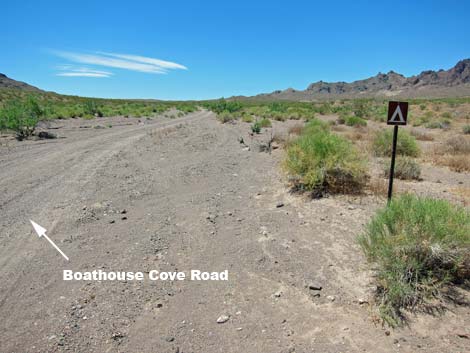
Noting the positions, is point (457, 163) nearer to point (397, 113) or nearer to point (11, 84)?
point (397, 113)

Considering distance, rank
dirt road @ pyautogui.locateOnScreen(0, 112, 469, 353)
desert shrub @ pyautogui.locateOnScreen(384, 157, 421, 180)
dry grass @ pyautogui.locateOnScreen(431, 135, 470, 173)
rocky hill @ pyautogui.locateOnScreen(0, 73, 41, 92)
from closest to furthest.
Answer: dirt road @ pyautogui.locateOnScreen(0, 112, 469, 353) → desert shrub @ pyautogui.locateOnScreen(384, 157, 421, 180) → dry grass @ pyautogui.locateOnScreen(431, 135, 470, 173) → rocky hill @ pyautogui.locateOnScreen(0, 73, 41, 92)

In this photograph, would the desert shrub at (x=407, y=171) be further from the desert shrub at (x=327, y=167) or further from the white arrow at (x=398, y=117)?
the white arrow at (x=398, y=117)

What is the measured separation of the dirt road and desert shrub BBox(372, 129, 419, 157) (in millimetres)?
5208

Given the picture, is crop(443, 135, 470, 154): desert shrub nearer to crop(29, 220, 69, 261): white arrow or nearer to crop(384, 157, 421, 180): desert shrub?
crop(384, 157, 421, 180): desert shrub

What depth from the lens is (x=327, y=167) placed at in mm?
7715

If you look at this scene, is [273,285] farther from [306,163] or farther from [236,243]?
[306,163]

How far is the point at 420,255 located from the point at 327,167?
12.3 ft

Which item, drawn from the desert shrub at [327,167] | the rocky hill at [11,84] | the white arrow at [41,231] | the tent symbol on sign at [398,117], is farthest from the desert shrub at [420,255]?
the rocky hill at [11,84]

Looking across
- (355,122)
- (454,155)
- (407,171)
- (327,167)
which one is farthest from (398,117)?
(355,122)

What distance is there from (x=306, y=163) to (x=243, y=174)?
2643mm

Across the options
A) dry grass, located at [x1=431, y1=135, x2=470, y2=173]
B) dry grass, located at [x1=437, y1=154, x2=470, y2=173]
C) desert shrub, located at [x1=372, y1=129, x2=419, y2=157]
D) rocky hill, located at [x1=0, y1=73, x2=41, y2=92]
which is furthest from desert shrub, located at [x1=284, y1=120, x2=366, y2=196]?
rocky hill, located at [x1=0, y1=73, x2=41, y2=92]

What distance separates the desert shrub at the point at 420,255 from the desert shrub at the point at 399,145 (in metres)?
8.56

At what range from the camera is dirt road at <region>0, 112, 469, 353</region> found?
11.5 ft

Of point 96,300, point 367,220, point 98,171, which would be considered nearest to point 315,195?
point 367,220
